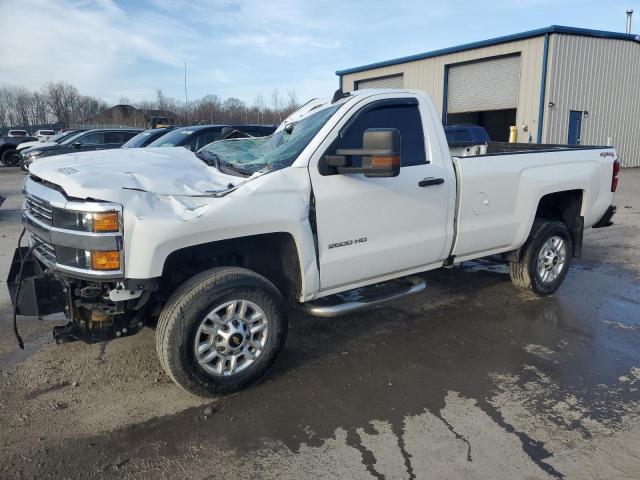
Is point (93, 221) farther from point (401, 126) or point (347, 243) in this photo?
point (401, 126)

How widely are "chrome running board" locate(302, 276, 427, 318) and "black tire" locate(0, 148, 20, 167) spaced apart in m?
23.5

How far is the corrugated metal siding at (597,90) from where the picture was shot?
786 inches

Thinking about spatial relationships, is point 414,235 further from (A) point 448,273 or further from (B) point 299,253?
(A) point 448,273

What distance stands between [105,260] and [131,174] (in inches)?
29.3

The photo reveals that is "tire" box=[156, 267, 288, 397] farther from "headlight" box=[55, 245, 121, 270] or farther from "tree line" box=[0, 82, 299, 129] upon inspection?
"tree line" box=[0, 82, 299, 129]

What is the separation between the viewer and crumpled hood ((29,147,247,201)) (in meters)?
3.18

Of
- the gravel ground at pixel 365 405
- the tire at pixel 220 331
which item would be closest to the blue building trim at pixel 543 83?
the gravel ground at pixel 365 405

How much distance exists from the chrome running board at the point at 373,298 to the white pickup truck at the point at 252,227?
0.05ft

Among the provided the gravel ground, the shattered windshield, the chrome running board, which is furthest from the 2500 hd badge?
the gravel ground

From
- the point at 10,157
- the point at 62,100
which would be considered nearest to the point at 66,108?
the point at 62,100

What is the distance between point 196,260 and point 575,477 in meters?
2.65

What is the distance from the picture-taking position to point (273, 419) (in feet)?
10.7

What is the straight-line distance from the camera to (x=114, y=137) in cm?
1691

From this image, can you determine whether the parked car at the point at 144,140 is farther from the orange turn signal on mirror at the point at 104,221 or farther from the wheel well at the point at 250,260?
the orange turn signal on mirror at the point at 104,221
